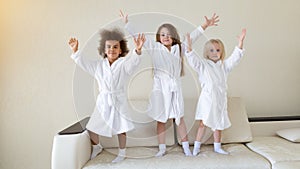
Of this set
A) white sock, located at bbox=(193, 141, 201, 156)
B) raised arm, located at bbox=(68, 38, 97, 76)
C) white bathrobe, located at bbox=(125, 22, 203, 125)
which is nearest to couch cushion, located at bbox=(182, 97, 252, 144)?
white sock, located at bbox=(193, 141, 201, 156)

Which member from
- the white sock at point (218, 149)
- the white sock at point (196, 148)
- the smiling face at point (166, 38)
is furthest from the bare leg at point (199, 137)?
the smiling face at point (166, 38)

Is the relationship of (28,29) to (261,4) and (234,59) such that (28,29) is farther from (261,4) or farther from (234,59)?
(261,4)

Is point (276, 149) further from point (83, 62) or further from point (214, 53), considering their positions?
point (83, 62)

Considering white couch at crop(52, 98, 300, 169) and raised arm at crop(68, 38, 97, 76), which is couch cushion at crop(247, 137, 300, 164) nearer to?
white couch at crop(52, 98, 300, 169)

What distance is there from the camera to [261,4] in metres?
2.56

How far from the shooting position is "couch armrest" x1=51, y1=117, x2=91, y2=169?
1.67 meters

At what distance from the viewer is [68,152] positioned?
1.68m

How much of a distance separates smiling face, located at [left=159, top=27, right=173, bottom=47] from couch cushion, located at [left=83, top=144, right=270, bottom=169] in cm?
73

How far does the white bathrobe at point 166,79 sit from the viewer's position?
1916 mm

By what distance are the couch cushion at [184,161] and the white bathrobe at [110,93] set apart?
0.60 ft

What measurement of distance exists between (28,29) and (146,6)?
3.24ft

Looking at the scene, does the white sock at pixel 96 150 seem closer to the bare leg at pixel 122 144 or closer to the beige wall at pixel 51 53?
the bare leg at pixel 122 144

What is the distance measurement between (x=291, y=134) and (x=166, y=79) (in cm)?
102

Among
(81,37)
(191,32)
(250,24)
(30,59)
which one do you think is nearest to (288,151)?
(191,32)
